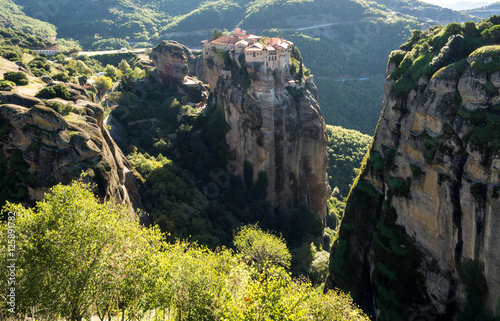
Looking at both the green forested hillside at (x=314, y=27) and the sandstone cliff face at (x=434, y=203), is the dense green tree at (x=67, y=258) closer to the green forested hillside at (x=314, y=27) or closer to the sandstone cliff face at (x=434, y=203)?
the sandstone cliff face at (x=434, y=203)

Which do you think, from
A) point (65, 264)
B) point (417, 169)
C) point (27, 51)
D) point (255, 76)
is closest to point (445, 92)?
point (417, 169)

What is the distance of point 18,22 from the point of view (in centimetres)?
12369

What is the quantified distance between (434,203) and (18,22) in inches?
5586

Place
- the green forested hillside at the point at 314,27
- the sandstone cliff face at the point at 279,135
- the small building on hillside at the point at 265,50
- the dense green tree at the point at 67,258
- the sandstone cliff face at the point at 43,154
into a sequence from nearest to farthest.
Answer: the dense green tree at the point at 67,258 → the sandstone cliff face at the point at 43,154 → the sandstone cliff face at the point at 279,135 → the small building on hillside at the point at 265,50 → the green forested hillside at the point at 314,27

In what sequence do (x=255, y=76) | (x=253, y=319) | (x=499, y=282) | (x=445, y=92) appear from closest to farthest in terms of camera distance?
(x=253, y=319)
(x=499, y=282)
(x=445, y=92)
(x=255, y=76)

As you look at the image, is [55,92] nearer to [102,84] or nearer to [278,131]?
[102,84]

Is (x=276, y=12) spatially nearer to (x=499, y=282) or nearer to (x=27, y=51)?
(x=27, y=51)

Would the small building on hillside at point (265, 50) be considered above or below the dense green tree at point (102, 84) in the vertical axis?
above

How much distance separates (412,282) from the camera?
3256 cm

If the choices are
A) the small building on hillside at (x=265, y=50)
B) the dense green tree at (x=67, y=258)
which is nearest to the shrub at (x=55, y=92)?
the dense green tree at (x=67, y=258)

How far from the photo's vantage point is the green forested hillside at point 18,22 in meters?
118

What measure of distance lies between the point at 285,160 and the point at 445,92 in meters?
32.2

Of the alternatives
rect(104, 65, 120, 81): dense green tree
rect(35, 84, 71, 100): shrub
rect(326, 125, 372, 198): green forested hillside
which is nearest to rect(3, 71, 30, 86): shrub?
rect(35, 84, 71, 100): shrub

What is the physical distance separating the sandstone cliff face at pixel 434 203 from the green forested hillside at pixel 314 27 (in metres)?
87.8
